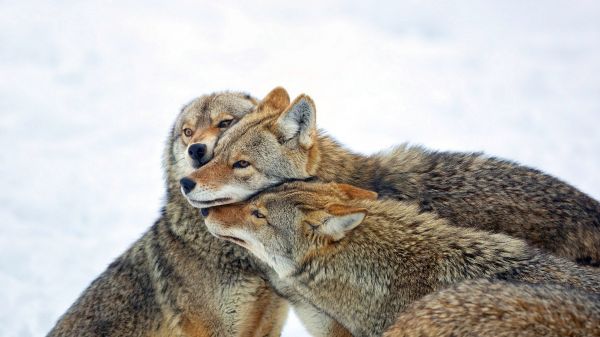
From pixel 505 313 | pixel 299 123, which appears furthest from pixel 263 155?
pixel 505 313

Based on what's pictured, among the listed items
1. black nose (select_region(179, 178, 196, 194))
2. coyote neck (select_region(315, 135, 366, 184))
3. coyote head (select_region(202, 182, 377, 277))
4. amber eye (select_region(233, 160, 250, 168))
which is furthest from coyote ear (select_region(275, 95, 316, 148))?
black nose (select_region(179, 178, 196, 194))

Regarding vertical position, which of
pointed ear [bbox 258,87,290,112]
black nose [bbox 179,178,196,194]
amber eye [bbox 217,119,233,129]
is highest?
pointed ear [bbox 258,87,290,112]

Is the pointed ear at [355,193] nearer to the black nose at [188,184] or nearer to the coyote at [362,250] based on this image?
the coyote at [362,250]

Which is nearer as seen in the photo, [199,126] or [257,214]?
[257,214]

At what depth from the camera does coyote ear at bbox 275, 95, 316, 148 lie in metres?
7.99

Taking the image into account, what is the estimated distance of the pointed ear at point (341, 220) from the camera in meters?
6.92

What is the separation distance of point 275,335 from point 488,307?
3297 millimetres

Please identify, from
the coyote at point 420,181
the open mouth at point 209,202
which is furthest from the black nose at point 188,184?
the open mouth at point 209,202

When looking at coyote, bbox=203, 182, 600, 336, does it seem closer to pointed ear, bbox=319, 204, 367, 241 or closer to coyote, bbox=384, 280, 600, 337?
pointed ear, bbox=319, 204, 367, 241

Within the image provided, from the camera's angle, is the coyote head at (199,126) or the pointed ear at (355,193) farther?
the coyote head at (199,126)

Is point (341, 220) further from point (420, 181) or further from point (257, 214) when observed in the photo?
point (420, 181)

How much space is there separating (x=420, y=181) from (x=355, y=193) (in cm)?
106

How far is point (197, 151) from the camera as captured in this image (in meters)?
8.30

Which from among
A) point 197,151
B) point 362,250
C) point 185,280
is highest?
point 197,151
